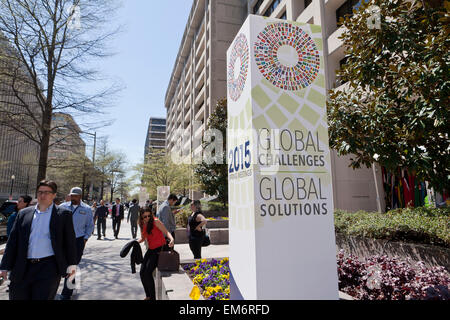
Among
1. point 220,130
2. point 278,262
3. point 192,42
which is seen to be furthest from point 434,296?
point 192,42

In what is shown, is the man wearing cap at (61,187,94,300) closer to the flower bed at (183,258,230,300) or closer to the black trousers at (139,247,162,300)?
the black trousers at (139,247,162,300)

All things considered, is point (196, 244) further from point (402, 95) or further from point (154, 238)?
point (402, 95)

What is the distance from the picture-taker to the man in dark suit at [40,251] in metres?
3.40

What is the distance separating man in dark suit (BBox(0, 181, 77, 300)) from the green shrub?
18.8 feet

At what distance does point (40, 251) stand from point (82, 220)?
3.10 metres

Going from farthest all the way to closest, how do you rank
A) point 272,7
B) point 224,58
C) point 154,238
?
point 224,58 → point 272,7 → point 154,238

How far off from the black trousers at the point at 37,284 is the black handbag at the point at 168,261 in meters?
2.22

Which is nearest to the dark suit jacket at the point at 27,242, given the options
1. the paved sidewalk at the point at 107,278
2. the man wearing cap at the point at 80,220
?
the paved sidewalk at the point at 107,278

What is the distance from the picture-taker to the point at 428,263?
4824 millimetres

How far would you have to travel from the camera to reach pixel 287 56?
349 centimetres

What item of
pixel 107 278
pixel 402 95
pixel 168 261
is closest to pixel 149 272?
pixel 168 261
